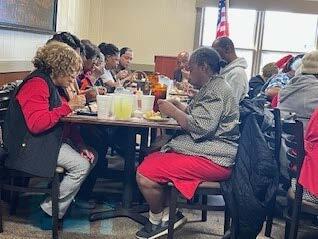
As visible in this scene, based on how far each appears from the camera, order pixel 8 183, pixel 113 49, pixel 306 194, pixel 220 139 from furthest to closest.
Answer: pixel 113 49 → pixel 8 183 → pixel 220 139 → pixel 306 194

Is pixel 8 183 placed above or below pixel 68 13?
below

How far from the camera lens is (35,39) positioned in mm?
4465

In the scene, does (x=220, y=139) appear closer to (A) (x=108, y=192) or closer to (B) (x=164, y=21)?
(A) (x=108, y=192)

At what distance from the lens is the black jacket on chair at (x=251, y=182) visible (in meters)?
2.23

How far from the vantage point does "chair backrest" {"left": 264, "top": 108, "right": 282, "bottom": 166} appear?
2707 millimetres

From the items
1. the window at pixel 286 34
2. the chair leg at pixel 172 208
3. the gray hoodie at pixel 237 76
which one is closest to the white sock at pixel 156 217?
the chair leg at pixel 172 208

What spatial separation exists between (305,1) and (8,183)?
5.87 m

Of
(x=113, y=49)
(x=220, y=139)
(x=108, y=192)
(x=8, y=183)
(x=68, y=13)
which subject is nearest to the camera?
(x=220, y=139)

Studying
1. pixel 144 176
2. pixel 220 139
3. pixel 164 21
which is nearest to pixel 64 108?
pixel 144 176

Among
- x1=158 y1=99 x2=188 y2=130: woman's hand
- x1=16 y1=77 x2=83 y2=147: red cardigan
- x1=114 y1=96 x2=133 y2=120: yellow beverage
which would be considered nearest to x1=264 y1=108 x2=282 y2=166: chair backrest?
x1=158 y1=99 x2=188 y2=130: woman's hand

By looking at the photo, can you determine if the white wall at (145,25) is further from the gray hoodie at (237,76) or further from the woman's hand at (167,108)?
the woman's hand at (167,108)

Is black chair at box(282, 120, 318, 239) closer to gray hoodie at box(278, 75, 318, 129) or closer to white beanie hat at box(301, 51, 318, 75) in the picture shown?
gray hoodie at box(278, 75, 318, 129)

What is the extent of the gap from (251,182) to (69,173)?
3.31 ft

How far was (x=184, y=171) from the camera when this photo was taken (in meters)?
2.34
